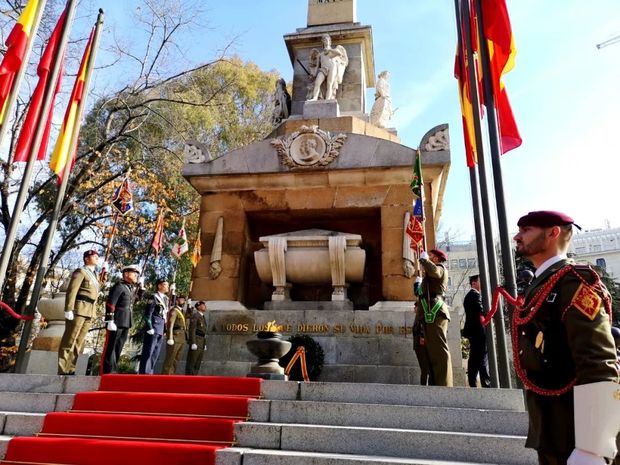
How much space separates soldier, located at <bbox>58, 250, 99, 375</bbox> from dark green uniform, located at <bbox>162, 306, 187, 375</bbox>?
170 cm

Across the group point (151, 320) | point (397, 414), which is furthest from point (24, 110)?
point (397, 414)

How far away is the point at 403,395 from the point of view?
496 centimetres

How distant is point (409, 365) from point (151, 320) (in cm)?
440

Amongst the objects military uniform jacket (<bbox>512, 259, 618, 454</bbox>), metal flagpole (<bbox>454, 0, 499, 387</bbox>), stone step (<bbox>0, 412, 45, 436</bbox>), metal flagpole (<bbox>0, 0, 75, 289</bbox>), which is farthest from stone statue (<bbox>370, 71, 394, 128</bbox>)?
military uniform jacket (<bbox>512, 259, 618, 454</bbox>)

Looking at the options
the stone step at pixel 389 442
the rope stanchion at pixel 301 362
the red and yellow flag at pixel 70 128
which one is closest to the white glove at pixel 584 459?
the stone step at pixel 389 442

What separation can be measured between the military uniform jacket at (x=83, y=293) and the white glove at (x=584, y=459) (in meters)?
6.68

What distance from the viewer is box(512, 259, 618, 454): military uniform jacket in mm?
1921

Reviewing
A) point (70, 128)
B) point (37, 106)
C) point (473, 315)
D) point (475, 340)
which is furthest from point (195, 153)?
point (475, 340)

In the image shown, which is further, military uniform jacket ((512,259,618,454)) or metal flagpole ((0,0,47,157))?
metal flagpole ((0,0,47,157))

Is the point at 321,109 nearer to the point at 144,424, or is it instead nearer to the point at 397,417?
the point at 397,417

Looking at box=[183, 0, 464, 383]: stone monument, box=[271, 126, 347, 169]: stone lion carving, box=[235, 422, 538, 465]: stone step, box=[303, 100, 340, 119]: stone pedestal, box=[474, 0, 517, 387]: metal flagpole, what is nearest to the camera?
box=[235, 422, 538, 465]: stone step

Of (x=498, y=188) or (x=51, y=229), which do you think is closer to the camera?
(x=498, y=188)

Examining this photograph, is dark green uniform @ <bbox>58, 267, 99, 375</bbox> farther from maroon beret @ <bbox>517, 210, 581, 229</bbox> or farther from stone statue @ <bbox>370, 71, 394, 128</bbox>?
stone statue @ <bbox>370, 71, 394, 128</bbox>

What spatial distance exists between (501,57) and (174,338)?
279 inches
